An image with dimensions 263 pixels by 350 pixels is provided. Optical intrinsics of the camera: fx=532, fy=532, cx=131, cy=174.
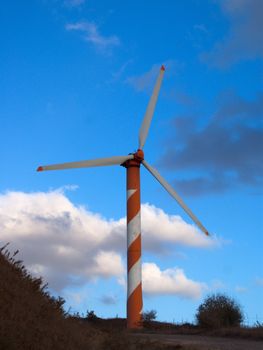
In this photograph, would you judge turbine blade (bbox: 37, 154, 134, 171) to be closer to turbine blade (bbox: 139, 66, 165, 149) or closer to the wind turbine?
the wind turbine

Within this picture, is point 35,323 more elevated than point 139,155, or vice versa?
point 139,155

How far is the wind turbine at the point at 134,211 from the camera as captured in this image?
3447cm

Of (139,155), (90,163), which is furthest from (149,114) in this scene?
(90,163)

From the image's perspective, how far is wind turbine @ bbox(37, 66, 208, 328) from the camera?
34469mm

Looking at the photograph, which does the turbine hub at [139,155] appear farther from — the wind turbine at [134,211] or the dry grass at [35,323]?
the dry grass at [35,323]

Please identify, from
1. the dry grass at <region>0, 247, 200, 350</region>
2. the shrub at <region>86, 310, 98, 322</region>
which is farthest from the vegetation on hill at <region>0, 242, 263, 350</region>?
the shrub at <region>86, 310, 98, 322</region>

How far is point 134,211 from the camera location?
35656mm

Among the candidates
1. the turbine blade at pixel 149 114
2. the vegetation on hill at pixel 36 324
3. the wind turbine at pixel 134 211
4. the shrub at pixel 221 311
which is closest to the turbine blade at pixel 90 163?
the wind turbine at pixel 134 211

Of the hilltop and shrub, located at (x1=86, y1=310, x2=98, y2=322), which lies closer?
the hilltop

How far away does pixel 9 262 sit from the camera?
16.1 meters

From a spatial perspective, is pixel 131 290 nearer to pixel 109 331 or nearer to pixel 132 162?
pixel 132 162

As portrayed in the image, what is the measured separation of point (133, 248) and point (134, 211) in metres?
2.47

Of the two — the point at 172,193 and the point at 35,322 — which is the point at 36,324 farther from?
the point at 172,193

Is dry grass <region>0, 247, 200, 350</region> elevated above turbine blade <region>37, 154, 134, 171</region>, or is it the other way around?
turbine blade <region>37, 154, 134, 171</region>
